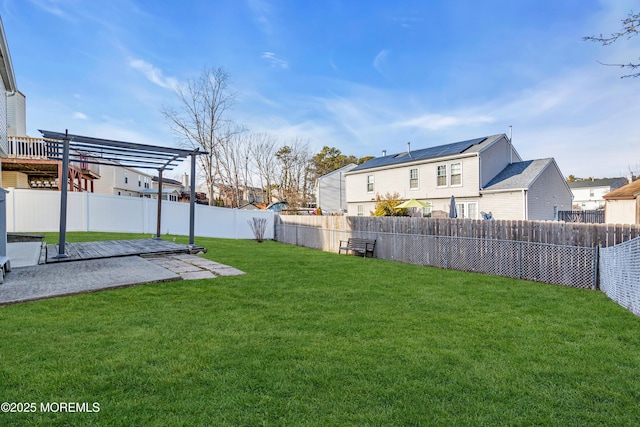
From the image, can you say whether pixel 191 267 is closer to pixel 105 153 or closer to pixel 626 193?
pixel 105 153

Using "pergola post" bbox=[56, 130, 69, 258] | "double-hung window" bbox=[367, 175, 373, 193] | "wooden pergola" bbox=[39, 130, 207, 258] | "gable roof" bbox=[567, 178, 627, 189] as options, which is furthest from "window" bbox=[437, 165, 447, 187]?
"gable roof" bbox=[567, 178, 627, 189]

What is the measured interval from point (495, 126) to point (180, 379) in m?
24.3

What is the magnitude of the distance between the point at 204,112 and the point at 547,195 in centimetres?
2471

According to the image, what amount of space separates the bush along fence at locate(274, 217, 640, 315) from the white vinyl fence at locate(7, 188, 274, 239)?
353 inches

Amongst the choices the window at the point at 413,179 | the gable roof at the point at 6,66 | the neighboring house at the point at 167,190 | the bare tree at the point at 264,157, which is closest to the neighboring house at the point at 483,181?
the window at the point at 413,179

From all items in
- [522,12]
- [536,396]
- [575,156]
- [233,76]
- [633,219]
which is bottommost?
[536,396]

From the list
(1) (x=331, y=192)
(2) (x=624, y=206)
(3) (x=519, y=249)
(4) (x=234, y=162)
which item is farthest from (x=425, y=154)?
(4) (x=234, y=162)

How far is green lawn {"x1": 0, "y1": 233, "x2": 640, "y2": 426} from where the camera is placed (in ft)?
7.45

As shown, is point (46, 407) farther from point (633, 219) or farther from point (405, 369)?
point (633, 219)

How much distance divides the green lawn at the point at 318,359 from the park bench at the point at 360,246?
6.18 m

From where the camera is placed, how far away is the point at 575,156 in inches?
896

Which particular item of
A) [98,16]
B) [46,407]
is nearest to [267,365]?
[46,407]

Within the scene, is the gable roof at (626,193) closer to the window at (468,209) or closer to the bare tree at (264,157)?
the window at (468,209)

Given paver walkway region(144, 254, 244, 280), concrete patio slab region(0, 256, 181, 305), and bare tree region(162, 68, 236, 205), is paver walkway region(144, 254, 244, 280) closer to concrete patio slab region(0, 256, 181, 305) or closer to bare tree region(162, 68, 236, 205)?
concrete patio slab region(0, 256, 181, 305)
